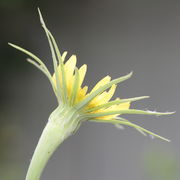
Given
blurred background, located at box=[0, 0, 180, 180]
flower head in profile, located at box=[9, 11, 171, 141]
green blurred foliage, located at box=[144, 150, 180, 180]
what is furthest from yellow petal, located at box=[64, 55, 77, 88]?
blurred background, located at box=[0, 0, 180, 180]

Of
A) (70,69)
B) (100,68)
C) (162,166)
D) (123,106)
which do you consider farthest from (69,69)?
(100,68)

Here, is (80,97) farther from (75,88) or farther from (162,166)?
(162,166)

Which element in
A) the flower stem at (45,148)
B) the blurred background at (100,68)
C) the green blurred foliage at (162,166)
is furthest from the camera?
the blurred background at (100,68)

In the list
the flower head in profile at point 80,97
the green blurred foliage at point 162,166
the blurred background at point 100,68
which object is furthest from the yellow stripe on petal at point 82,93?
the blurred background at point 100,68

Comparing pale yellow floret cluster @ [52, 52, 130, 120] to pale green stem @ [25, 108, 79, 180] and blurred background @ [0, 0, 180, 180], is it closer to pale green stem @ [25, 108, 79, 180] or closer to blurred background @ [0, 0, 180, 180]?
pale green stem @ [25, 108, 79, 180]

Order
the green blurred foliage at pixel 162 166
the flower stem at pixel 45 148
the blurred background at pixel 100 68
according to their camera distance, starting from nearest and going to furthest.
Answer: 1. the flower stem at pixel 45 148
2. the green blurred foliage at pixel 162 166
3. the blurred background at pixel 100 68

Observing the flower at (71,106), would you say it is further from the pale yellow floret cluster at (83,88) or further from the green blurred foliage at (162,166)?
the green blurred foliage at (162,166)

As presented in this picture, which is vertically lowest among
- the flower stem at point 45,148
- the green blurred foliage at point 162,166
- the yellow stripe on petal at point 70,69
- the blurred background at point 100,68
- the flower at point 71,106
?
the flower stem at point 45,148
